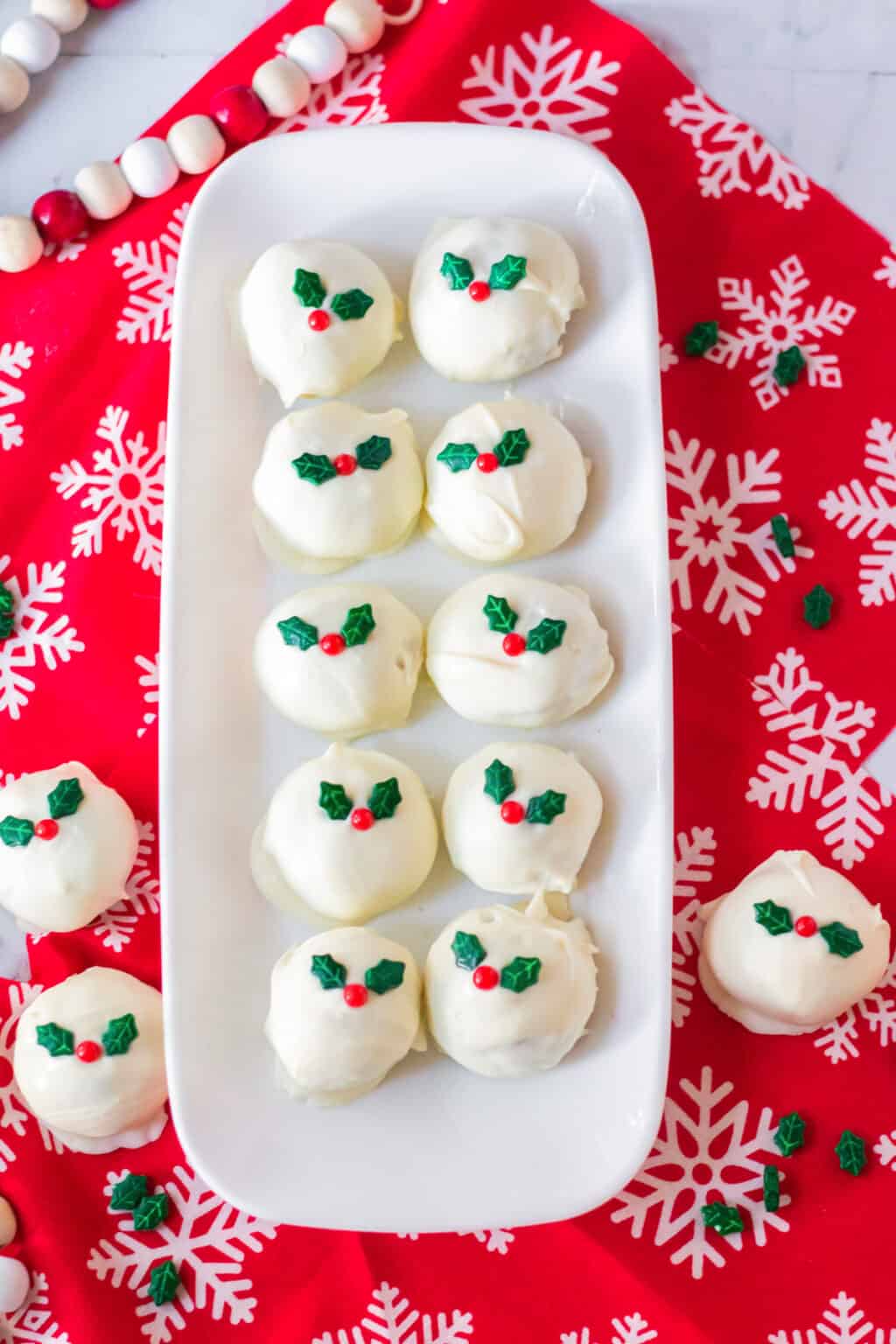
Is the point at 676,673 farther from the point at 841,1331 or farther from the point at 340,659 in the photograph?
the point at 841,1331

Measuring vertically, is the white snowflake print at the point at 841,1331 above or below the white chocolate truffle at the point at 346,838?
below

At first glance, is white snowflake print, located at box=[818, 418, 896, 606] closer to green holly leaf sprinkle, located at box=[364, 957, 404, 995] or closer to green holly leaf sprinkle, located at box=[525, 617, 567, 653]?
green holly leaf sprinkle, located at box=[525, 617, 567, 653]

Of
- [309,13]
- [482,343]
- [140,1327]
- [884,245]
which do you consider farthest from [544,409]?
[140,1327]

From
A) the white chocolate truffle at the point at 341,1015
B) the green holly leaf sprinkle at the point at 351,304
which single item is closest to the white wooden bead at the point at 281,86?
the green holly leaf sprinkle at the point at 351,304

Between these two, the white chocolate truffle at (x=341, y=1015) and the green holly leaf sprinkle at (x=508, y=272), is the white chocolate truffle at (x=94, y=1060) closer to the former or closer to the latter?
the white chocolate truffle at (x=341, y=1015)

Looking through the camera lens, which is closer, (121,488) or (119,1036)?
(119,1036)

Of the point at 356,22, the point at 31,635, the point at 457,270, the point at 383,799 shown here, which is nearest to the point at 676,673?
the point at 383,799
